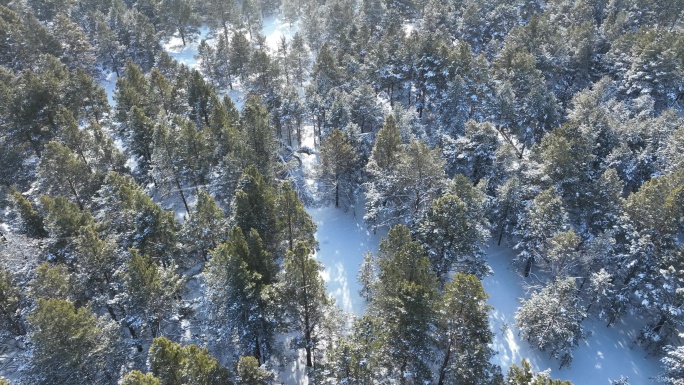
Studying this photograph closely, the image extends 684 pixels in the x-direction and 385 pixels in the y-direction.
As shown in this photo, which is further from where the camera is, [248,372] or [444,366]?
[444,366]

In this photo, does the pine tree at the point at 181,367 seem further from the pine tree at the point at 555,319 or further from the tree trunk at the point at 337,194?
the tree trunk at the point at 337,194

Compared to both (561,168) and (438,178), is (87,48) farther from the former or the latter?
(561,168)

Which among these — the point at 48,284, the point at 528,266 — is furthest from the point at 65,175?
the point at 528,266

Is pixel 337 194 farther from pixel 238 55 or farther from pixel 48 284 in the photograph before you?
pixel 238 55

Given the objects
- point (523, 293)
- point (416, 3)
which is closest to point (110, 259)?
point (523, 293)

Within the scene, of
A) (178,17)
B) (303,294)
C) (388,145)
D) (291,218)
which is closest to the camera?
(303,294)

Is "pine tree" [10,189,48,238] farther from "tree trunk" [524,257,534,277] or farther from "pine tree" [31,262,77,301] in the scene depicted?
"tree trunk" [524,257,534,277]

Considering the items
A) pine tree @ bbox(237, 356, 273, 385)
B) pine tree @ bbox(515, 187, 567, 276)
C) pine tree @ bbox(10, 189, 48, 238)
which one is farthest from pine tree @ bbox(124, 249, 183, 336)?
pine tree @ bbox(515, 187, 567, 276)

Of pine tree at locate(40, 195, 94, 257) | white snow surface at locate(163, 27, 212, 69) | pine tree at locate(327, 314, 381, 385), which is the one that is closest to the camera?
pine tree at locate(327, 314, 381, 385)
